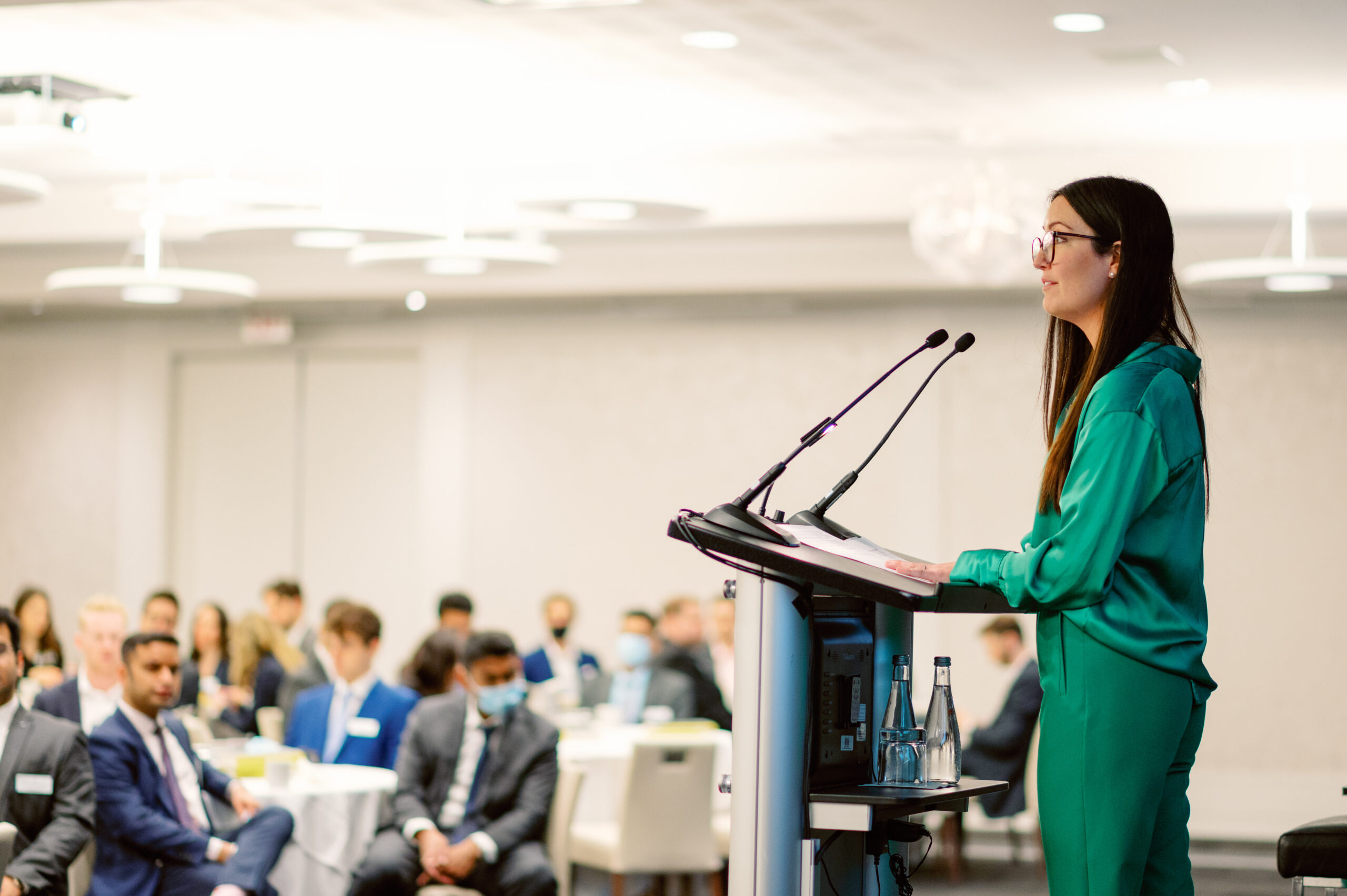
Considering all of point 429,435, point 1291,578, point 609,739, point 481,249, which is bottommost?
point 609,739

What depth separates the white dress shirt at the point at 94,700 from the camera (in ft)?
20.4

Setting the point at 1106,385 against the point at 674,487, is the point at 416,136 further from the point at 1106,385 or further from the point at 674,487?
the point at 1106,385

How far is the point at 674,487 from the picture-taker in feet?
37.1

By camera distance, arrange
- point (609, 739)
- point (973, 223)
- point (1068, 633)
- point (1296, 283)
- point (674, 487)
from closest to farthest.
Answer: point (1068, 633), point (609, 739), point (1296, 283), point (973, 223), point (674, 487)

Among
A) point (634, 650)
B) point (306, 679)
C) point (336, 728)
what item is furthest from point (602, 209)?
point (634, 650)

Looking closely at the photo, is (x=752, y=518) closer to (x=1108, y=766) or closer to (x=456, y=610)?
(x=1108, y=766)

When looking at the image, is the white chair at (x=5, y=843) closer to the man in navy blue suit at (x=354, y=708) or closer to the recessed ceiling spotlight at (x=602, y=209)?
the man in navy blue suit at (x=354, y=708)

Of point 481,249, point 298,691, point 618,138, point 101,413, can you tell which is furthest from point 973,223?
point 101,413

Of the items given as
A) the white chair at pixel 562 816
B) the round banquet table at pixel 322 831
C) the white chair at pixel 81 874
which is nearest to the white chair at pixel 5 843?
the white chair at pixel 81 874

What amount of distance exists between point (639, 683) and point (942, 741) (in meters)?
5.99

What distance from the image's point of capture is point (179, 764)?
5223 mm

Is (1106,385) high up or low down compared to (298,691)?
up

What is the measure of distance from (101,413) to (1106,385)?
1139 cm

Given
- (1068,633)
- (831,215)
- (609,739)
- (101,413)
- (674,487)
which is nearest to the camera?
(1068,633)
